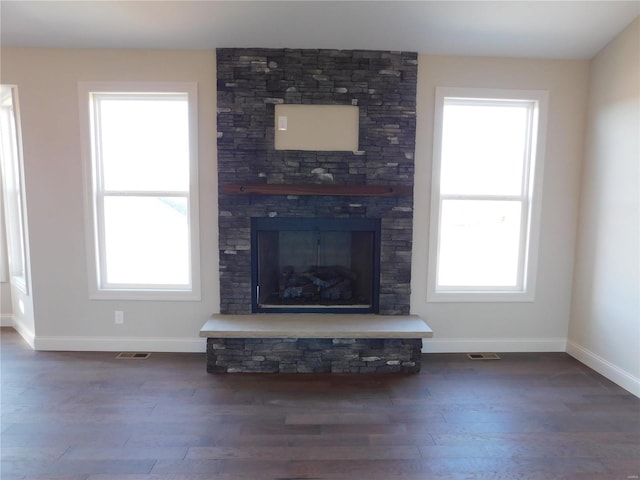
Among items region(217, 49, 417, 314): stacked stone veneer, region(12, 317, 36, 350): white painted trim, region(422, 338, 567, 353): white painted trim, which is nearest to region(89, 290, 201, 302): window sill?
region(217, 49, 417, 314): stacked stone veneer

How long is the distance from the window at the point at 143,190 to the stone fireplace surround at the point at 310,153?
319 millimetres

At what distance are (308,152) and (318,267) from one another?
99 cm

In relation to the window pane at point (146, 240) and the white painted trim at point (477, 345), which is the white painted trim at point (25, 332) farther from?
the white painted trim at point (477, 345)

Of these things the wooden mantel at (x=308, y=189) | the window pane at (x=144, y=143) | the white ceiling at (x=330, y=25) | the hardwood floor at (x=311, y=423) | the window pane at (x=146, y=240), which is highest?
the white ceiling at (x=330, y=25)

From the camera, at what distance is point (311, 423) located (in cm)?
220

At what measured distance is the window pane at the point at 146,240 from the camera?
3.13 m

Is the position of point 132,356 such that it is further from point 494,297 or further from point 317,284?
point 494,297

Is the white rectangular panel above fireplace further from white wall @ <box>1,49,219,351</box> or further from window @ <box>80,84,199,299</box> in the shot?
window @ <box>80,84,199,299</box>

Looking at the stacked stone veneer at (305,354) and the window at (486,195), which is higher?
the window at (486,195)

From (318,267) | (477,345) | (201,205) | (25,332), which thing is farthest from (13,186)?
(477,345)

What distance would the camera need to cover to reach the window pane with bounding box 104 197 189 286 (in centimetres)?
313

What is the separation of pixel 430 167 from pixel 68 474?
9.88 ft

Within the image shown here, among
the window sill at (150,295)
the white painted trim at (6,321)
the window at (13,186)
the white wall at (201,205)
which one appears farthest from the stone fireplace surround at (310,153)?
the white painted trim at (6,321)

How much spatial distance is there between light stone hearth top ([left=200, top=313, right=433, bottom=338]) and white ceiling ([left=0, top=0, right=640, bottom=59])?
212 centimetres
